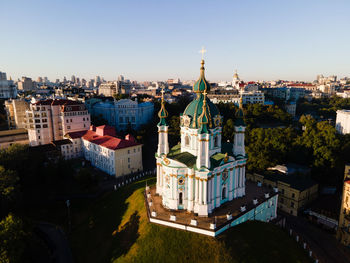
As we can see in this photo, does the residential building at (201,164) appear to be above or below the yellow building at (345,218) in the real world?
above

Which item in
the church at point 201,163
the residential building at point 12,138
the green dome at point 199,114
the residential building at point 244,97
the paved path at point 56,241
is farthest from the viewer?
the residential building at point 244,97

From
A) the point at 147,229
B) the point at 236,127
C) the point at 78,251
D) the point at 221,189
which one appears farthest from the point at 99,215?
the point at 236,127

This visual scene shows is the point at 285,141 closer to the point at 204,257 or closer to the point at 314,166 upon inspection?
the point at 314,166

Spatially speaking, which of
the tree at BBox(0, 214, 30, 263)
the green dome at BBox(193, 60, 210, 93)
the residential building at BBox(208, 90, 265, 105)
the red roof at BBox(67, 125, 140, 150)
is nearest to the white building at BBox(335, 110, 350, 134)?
the residential building at BBox(208, 90, 265, 105)

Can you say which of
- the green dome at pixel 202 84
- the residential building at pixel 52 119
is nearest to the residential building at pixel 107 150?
the residential building at pixel 52 119

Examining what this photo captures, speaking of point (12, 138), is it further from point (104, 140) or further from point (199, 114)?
point (199, 114)

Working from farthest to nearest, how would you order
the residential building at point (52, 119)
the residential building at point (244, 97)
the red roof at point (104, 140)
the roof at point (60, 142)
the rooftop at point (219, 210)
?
the residential building at point (244, 97) → the residential building at point (52, 119) → the roof at point (60, 142) → the red roof at point (104, 140) → the rooftop at point (219, 210)

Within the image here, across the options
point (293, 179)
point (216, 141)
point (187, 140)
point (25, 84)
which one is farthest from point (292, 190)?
point (25, 84)

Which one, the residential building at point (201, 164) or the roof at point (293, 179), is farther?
the roof at point (293, 179)

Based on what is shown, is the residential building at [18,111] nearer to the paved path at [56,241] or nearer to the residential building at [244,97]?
the paved path at [56,241]
